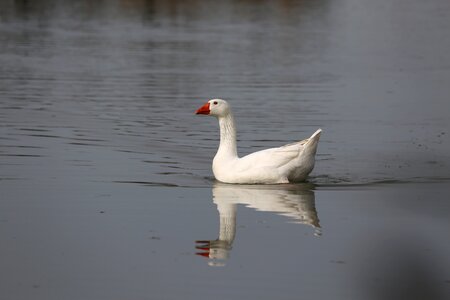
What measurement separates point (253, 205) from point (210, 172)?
274 centimetres

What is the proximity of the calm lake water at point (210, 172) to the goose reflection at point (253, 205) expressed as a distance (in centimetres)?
4

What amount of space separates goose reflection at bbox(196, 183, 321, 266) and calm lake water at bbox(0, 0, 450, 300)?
0.13 feet

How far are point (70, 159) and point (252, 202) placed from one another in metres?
3.96

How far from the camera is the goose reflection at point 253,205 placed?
976 centimetres

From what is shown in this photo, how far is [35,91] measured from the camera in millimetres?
23562

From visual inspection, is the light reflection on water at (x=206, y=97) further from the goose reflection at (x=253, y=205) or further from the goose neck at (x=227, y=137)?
the goose reflection at (x=253, y=205)

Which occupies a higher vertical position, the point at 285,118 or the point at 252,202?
the point at 285,118

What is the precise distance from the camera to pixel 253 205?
11945mm

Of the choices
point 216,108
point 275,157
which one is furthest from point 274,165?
point 216,108

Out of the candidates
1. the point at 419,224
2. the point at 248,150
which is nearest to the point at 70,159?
the point at 248,150

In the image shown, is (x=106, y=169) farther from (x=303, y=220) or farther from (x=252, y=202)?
(x=303, y=220)

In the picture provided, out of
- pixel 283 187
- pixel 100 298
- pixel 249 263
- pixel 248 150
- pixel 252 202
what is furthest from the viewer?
pixel 248 150

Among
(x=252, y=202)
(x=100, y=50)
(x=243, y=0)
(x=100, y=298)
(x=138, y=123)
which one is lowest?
(x=100, y=298)

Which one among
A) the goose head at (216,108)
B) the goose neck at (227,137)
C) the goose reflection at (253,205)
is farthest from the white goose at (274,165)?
the goose head at (216,108)
